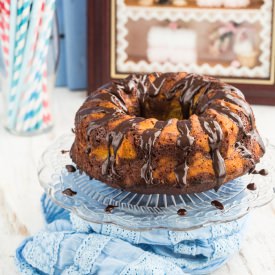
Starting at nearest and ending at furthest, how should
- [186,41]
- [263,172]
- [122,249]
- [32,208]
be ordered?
[122,249] → [263,172] → [32,208] → [186,41]

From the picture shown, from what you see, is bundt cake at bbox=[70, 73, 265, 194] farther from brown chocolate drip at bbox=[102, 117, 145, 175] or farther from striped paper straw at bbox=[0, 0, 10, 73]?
striped paper straw at bbox=[0, 0, 10, 73]

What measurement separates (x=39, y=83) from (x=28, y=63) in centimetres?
7

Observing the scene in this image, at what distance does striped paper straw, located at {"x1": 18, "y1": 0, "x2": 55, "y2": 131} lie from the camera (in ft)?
5.07

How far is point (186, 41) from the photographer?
1784mm

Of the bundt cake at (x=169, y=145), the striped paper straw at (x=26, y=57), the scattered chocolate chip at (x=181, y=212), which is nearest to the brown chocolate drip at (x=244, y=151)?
the bundt cake at (x=169, y=145)

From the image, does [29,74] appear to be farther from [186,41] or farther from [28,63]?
[186,41]

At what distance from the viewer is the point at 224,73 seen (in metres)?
1.78

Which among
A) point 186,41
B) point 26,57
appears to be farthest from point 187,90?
point 186,41

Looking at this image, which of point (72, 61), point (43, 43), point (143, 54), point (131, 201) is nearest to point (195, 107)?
point (131, 201)

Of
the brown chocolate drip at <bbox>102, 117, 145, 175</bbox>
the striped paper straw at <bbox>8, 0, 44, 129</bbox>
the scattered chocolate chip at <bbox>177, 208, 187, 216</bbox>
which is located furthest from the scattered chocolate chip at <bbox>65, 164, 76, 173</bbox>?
the striped paper straw at <bbox>8, 0, 44, 129</bbox>

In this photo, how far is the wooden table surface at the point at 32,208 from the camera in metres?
1.14

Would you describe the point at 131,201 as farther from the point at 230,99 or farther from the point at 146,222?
the point at 230,99

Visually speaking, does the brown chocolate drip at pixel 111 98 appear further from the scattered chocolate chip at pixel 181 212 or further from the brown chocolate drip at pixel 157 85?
the scattered chocolate chip at pixel 181 212

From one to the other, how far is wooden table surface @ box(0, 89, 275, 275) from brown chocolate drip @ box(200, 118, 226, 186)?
0.17 m
